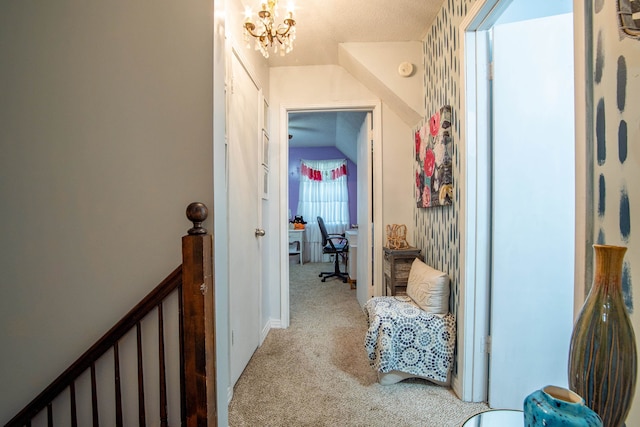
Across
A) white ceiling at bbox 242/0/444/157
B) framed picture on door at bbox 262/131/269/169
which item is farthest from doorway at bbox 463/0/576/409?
framed picture on door at bbox 262/131/269/169

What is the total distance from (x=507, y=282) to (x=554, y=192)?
1.74 feet

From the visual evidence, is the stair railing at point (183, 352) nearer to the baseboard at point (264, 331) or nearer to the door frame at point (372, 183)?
the baseboard at point (264, 331)

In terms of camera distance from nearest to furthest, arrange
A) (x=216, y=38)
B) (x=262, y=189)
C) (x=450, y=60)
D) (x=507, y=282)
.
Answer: (x=216, y=38), (x=507, y=282), (x=450, y=60), (x=262, y=189)

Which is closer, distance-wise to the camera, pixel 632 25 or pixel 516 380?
pixel 632 25

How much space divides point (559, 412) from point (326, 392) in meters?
1.46

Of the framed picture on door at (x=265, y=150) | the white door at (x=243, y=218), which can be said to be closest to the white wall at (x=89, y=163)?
the white door at (x=243, y=218)

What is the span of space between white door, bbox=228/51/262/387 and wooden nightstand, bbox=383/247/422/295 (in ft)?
3.51

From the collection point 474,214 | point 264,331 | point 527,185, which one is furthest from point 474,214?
point 264,331

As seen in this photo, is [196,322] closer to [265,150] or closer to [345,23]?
[265,150]

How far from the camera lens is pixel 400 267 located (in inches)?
89.4

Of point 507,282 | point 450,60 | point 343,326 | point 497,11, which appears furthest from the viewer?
point 343,326

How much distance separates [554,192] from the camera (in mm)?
1486

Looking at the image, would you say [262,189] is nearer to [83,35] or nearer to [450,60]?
[83,35]

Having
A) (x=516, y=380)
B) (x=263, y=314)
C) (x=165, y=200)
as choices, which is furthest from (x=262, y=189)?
(x=516, y=380)
